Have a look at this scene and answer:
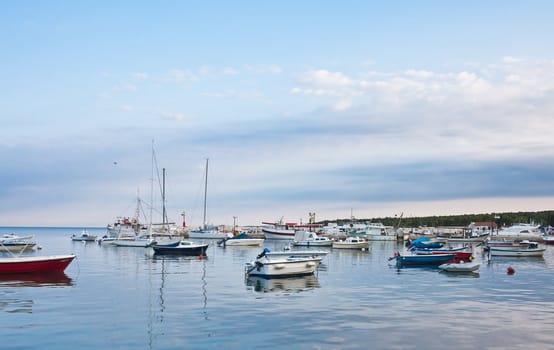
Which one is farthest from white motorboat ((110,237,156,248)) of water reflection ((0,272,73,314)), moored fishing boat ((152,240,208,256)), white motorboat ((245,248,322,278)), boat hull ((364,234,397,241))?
white motorboat ((245,248,322,278))

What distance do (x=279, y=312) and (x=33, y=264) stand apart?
27.1 meters

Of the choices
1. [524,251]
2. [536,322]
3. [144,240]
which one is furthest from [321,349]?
[144,240]

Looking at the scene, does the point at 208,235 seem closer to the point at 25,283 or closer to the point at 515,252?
the point at 515,252

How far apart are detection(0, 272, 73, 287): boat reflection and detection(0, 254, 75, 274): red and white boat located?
0.41 meters

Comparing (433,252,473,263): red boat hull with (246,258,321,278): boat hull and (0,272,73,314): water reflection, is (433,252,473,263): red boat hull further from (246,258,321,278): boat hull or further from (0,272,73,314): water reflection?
(0,272,73,314): water reflection

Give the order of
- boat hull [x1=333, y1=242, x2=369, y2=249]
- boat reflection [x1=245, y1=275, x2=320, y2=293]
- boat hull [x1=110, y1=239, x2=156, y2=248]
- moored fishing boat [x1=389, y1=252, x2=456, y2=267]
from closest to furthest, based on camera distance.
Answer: boat reflection [x1=245, y1=275, x2=320, y2=293] → moored fishing boat [x1=389, y1=252, x2=456, y2=267] → boat hull [x1=333, y1=242, x2=369, y2=249] → boat hull [x1=110, y1=239, x2=156, y2=248]

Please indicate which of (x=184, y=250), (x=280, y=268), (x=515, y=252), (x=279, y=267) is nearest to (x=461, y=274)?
(x=280, y=268)

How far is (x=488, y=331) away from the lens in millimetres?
25016

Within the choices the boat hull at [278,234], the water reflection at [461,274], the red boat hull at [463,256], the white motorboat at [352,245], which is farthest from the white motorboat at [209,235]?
the water reflection at [461,274]

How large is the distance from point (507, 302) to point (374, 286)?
10419mm

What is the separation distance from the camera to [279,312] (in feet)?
97.0

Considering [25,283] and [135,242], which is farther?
[135,242]

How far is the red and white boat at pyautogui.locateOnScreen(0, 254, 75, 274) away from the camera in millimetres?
46562

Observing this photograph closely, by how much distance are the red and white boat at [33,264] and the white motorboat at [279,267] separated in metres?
16.4
